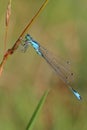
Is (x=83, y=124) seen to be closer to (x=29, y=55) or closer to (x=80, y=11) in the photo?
(x=29, y=55)

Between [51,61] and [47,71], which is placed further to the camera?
[47,71]

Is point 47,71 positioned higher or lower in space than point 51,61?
higher

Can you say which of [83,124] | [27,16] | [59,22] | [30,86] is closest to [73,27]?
[59,22]

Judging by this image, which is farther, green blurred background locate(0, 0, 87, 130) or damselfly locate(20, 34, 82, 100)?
green blurred background locate(0, 0, 87, 130)
